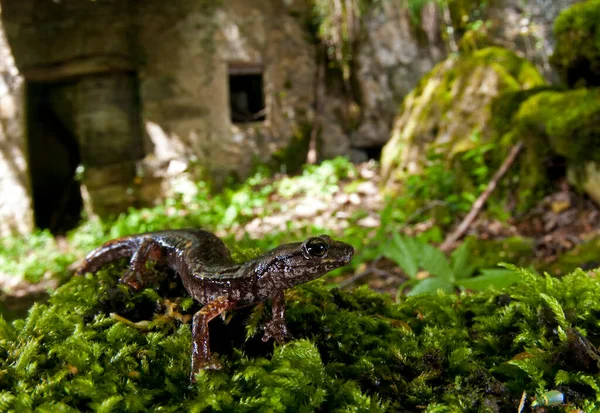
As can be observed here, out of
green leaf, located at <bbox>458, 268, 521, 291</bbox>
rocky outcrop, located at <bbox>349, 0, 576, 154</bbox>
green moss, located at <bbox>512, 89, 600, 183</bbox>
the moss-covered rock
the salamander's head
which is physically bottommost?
green leaf, located at <bbox>458, 268, 521, 291</bbox>

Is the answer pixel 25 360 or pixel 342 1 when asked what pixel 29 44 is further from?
pixel 25 360

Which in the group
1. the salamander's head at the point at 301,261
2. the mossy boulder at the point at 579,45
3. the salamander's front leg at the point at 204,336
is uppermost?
the mossy boulder at the point at 579,45

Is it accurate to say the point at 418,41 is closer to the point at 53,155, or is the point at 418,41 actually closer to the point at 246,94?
the point at 246,94

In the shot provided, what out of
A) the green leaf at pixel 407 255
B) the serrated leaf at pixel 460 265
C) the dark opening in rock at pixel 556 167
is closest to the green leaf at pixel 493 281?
the serrated leaf at pixel 460 265

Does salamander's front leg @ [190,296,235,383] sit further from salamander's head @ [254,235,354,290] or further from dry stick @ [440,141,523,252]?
dry stick @ [440,141,523,252]

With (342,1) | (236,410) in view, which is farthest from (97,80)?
(236,410)

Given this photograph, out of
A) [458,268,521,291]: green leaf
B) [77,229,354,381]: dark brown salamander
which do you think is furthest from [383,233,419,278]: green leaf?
[77,229,354,381]: dark brown salamander

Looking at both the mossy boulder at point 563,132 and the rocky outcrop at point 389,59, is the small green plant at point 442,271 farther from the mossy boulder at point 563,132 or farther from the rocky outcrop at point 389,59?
the rocky outcrop at point 389,59
